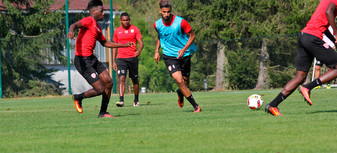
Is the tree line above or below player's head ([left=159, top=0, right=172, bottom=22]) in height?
below

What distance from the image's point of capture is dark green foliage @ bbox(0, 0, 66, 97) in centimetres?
2660

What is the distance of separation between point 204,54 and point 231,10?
4.37 m

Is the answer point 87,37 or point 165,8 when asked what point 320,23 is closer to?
point 165,8

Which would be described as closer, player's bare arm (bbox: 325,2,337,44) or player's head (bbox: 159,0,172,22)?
player's bare arm (bbox: 325,2,337,44)

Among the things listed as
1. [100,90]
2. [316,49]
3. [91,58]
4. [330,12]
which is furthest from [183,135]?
[91,58]

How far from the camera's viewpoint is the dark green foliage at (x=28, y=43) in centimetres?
2660

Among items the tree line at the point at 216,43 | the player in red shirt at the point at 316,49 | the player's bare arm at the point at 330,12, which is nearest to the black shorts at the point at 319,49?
the player in red shirt at the point at 316,49

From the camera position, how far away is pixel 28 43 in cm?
2781

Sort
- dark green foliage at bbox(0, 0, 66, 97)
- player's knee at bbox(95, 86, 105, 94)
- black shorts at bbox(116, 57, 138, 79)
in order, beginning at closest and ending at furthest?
player's knee at bbox(95, 86, 105, 94) → black shorts at bbox(116, 57, 138, 79) → dark green foliage at bbox(0, 0, 66, 97)

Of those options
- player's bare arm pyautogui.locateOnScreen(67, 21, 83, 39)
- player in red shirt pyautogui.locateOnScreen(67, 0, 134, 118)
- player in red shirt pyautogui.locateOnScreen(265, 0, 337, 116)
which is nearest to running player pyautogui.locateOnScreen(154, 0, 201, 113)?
player in red shirt pyautogui.locateOnScreen(67, 0, 134, 118)

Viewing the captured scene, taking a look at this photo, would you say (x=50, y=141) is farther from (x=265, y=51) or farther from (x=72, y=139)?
(x=265, y=51)

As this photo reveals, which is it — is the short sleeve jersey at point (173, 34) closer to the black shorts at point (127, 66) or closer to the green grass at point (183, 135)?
the green grass at point (183, 135)

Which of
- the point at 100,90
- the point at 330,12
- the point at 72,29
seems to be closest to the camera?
the point at 330,12

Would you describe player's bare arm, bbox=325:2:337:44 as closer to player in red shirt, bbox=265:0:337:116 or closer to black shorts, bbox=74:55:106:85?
player in red shirt, bbox=265:0:337:116
